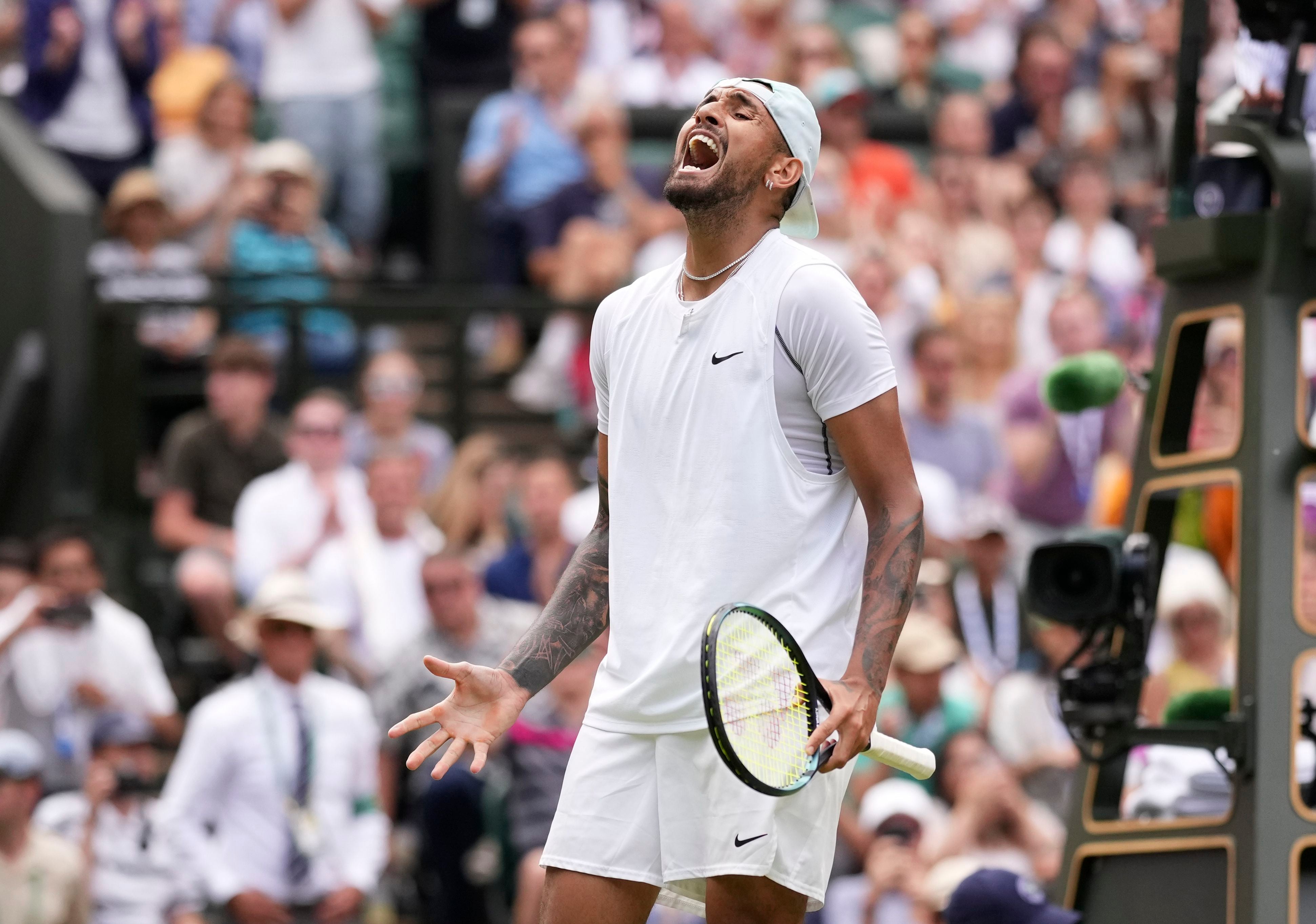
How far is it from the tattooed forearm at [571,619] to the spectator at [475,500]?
19.8 ft

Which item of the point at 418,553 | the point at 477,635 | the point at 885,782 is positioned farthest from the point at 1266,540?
the point at 418,553

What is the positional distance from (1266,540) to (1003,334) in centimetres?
627

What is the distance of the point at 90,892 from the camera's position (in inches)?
342

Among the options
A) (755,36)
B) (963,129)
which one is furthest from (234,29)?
(963,129)

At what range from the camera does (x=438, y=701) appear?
30.0 ft

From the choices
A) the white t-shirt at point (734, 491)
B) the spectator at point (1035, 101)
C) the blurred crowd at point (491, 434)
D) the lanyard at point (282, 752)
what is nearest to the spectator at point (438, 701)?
the blurred crowd at point (491, 434)

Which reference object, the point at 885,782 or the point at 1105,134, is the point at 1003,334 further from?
the point at 885,782

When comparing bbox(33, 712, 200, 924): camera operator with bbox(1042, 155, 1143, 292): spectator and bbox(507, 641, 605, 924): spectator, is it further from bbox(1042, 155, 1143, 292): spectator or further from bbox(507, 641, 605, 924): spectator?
bbox(1042, 155, 1143, 292): spectator

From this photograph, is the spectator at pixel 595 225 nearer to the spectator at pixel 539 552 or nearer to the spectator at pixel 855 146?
the spectator at pixel 855 146

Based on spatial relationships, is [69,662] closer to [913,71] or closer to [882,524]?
[882,524]

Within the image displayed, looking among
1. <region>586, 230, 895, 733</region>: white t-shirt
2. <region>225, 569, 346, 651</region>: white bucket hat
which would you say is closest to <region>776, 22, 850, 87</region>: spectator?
<region>225, 569, 346, 651</region>: white bucket hat

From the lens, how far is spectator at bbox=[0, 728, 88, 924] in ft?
27.6

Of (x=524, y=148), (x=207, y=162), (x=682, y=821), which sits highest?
(x=524, y=148)

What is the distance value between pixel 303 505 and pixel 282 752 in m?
1.69
